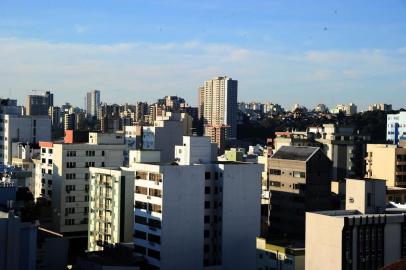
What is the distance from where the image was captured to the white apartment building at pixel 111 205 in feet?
69.2

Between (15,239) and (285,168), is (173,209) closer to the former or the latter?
(15,239)

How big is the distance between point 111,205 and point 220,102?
51.6m

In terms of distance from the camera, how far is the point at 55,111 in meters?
73.2

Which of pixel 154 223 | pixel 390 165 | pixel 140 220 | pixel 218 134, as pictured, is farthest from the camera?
pixel 218 134

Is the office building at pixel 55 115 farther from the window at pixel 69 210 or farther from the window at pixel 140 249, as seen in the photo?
the window at pixel 140 249

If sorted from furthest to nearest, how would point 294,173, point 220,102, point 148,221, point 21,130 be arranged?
point 220,102 < point 21,130 < point 294,173 < point 148,221

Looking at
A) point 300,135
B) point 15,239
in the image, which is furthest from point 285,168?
point 15,239

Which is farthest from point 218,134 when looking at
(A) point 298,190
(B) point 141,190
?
(B) point 141,190

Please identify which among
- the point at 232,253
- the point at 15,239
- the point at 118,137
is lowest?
the point at 232,253

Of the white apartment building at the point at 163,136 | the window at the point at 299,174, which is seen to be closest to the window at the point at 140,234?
the window at the point at 299,174

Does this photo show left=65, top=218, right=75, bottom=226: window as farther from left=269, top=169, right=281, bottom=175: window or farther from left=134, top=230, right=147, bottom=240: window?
left=269, top=169, right=281, bottom=175: window

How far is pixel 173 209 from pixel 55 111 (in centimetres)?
5691

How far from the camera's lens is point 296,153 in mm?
25234

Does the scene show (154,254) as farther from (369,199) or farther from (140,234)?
(369,199)
